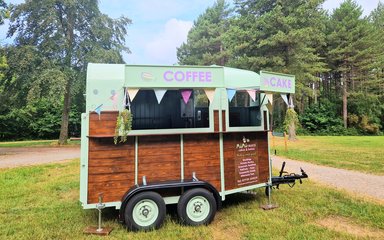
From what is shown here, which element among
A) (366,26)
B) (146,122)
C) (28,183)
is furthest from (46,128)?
(366,26)

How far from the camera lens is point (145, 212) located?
4.44 metres

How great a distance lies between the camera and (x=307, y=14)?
2220 cm

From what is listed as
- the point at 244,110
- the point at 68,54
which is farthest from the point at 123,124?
the point at 68,54

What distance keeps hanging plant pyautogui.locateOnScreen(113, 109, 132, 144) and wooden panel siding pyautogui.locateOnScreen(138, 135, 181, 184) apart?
1.38ft

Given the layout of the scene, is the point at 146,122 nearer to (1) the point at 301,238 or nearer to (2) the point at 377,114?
(1) the point at 301,238

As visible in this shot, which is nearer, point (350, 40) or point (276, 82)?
point (276, 82)

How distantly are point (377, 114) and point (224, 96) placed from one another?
41.0 m

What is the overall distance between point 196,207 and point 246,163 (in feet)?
4.31

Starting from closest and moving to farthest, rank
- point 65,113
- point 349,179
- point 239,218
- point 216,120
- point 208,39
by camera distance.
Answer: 1. point 239,218
2. point 216,120
3. point 349,179
4. point 65,113
5. point 208,39

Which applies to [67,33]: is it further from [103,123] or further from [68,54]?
[103,123]

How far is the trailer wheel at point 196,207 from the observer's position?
4.57 metres

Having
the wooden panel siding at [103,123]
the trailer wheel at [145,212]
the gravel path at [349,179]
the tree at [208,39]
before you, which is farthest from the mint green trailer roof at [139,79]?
the tree at [208,39]

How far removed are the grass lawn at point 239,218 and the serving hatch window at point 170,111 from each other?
165cm

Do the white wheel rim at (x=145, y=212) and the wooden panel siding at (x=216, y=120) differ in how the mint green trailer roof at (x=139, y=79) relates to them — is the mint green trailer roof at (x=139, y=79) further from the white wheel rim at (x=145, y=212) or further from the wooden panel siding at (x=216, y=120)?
the white wheel rim at (x=145, y=212)
